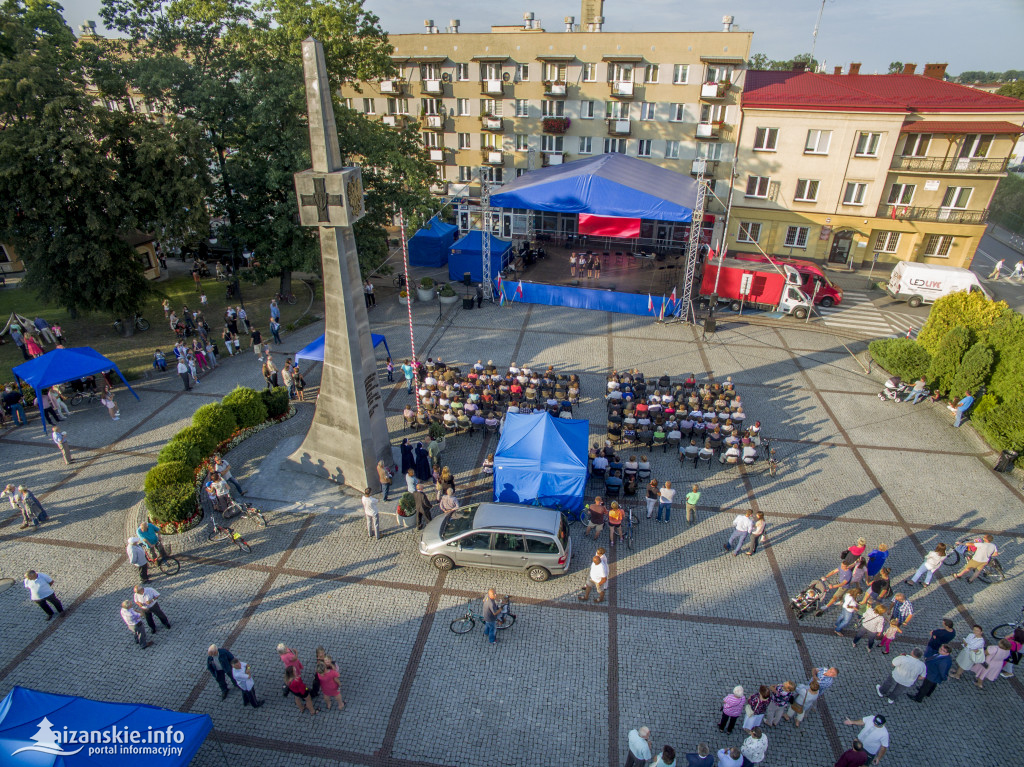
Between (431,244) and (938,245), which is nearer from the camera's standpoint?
(938,245)

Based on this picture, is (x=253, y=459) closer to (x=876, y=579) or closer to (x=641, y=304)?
(x=876, y=579)

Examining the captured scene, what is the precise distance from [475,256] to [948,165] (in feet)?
87.3

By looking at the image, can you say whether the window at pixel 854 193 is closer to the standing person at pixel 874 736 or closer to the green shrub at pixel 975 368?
the green shrub at pixel 975 368

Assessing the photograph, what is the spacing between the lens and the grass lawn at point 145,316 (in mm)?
22781

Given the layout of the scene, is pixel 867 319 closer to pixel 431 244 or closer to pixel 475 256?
pixel 475 256

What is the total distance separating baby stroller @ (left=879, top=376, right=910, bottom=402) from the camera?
1953 cm

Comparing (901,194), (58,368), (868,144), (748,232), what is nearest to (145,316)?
(58,368)

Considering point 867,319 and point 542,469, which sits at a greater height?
point 542,469

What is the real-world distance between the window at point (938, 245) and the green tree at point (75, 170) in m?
38.0

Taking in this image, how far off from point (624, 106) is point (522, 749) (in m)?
37.8

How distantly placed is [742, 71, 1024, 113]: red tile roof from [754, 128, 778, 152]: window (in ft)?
4.30

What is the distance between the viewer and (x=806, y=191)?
33.1m

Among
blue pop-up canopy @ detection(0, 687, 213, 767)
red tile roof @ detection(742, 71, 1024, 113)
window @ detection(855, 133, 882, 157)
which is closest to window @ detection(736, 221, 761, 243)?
window @ detection(855, 133, 882, 157)

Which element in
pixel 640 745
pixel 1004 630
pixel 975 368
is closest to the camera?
pixel 640 745
